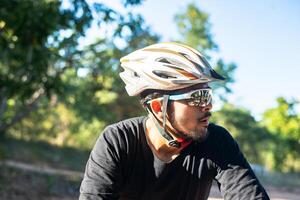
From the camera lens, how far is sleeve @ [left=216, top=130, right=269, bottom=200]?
7.54 feet

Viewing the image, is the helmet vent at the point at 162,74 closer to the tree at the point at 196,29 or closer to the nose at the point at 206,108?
the nose at the point at 206,108

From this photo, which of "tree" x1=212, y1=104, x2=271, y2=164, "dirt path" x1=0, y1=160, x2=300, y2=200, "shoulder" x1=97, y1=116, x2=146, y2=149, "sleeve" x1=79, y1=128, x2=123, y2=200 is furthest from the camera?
"tree" x1=212, y1=104, x2=271, y2=164

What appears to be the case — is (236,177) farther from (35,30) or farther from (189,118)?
(35,30)

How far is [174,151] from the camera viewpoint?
98.1 inches

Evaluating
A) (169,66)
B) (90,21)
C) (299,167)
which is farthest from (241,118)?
(169,66)

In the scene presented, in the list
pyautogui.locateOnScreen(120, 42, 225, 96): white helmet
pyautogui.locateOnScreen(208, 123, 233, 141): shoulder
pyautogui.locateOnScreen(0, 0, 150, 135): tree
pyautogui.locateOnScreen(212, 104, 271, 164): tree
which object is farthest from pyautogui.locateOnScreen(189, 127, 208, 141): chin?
pyautogui.locateOnScreen(212, 104, 271, 164): tree

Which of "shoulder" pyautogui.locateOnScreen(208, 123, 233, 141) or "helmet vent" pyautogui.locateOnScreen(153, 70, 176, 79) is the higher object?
"helmet vent" pyautogui.locateOnScreen(153, 70, 176, 79)

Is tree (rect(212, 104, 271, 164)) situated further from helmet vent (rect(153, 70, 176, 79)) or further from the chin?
the chin

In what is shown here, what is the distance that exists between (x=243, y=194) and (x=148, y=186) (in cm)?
44

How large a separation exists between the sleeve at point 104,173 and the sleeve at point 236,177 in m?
0.48

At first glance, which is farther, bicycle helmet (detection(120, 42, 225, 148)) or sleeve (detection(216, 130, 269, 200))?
bicycle helmet (detection(120, 42, 225, 148))

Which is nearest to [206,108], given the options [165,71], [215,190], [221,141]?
[221,141]

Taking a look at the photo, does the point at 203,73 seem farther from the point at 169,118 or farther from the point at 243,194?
the point at 243,194

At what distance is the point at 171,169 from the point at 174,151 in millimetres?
125
